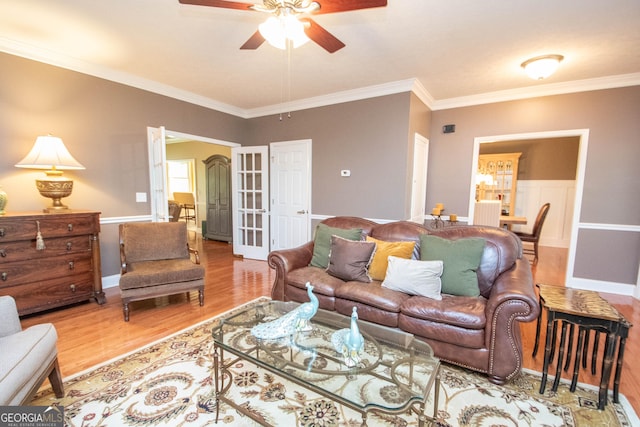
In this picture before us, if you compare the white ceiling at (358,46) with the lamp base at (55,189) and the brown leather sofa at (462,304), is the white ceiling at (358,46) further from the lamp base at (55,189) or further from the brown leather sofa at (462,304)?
the brown leather sofa at (462,304)

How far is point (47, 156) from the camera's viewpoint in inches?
107

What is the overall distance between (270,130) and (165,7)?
110 inches

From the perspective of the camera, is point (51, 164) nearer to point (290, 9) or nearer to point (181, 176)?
point (290, 9)

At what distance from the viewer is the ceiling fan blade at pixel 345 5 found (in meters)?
1.59

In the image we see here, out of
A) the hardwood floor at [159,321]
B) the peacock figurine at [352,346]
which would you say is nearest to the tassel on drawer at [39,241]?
the hardwood floor at [159,321]

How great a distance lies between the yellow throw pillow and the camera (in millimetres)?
2504

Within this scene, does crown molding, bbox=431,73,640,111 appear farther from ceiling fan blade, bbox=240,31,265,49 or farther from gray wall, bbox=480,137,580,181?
ceiling fan blade, bbox=240,31,265,49

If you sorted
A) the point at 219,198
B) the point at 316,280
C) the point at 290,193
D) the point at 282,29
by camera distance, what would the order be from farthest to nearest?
the point at 219,198 → the point at 290,193 → the point at 316,280 → the point at 282,29

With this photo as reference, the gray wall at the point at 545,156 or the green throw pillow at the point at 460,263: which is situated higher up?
the gray wall at the point at 545,156

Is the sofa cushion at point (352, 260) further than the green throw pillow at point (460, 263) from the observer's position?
Yes

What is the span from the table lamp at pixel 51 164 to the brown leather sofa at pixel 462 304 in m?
2.35

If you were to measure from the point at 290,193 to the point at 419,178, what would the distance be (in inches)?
85.3

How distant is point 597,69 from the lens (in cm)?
320

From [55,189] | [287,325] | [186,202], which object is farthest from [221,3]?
[186,202]
